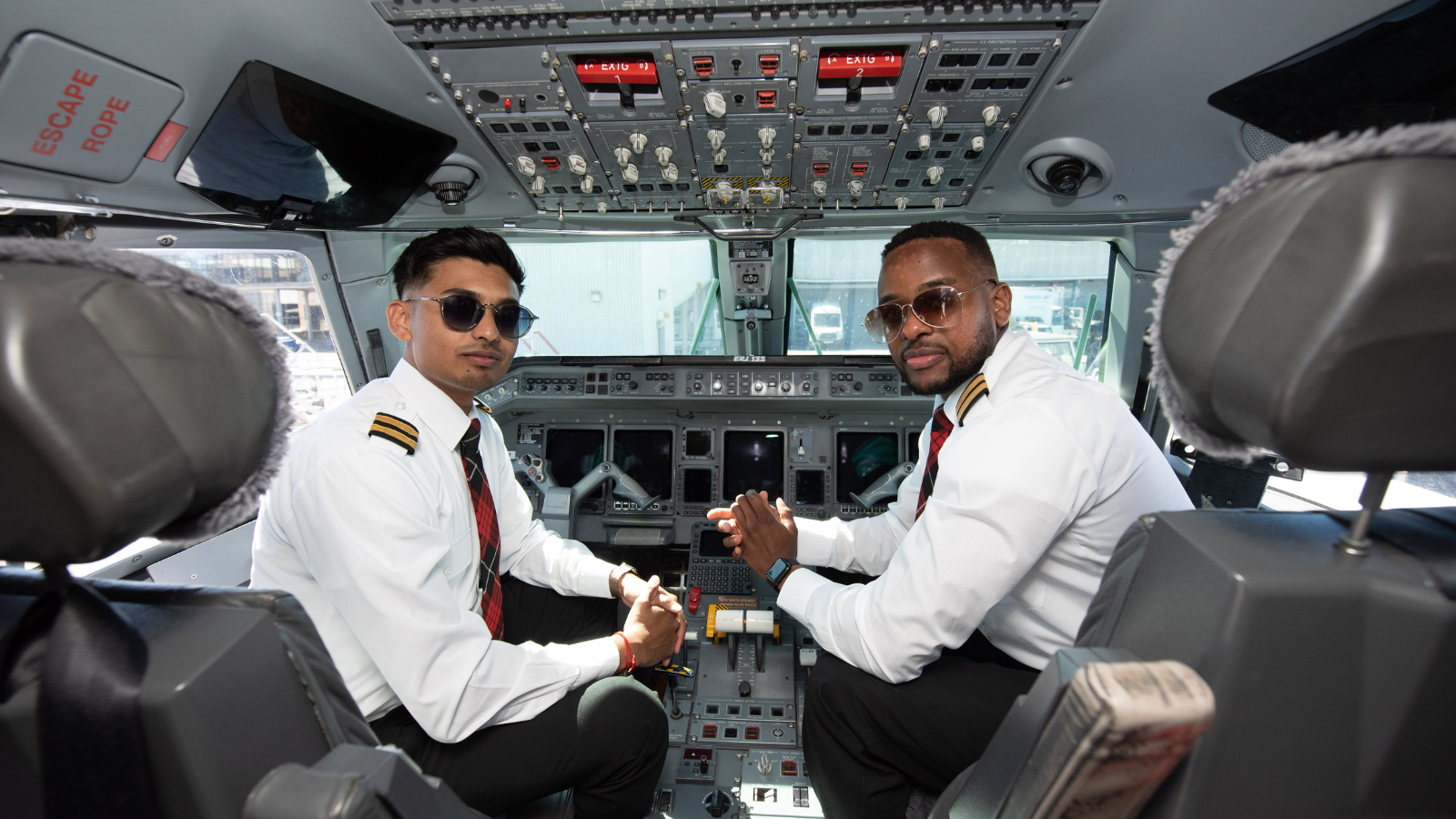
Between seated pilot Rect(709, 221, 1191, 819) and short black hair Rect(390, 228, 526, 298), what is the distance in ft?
4.75

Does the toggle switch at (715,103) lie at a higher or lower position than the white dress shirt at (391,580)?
higher

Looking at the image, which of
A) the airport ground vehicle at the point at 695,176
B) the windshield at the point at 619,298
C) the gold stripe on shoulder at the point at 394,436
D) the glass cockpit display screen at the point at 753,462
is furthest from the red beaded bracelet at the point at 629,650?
the windshield at the point at 619,298

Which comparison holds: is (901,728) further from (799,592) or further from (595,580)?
(595,580)

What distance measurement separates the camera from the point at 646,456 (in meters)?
3.85

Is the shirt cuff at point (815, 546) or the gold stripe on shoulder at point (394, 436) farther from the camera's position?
the shirt cuff at point (815, 546)

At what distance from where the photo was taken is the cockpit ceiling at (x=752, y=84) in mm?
1501

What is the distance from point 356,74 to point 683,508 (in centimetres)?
275

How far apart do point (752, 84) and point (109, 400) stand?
1.79m

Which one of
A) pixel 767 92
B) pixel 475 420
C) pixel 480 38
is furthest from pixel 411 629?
pixel 767 92

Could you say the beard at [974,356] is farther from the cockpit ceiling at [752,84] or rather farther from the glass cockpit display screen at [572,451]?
the glass cockpit display screen at [572,451]

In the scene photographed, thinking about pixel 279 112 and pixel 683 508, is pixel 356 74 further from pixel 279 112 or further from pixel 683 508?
pixel 683 508

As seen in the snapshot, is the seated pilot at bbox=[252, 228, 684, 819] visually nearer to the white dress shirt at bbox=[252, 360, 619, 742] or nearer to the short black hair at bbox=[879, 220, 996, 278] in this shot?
the white dress shirt at bbox=[252, 360, 619, 742]

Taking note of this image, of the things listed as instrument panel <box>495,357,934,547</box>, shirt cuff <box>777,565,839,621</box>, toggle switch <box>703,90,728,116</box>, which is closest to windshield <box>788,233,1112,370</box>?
instrument panel <box>495,357,934,547</box>

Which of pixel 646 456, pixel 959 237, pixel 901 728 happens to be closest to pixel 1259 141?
pixel 959 237
